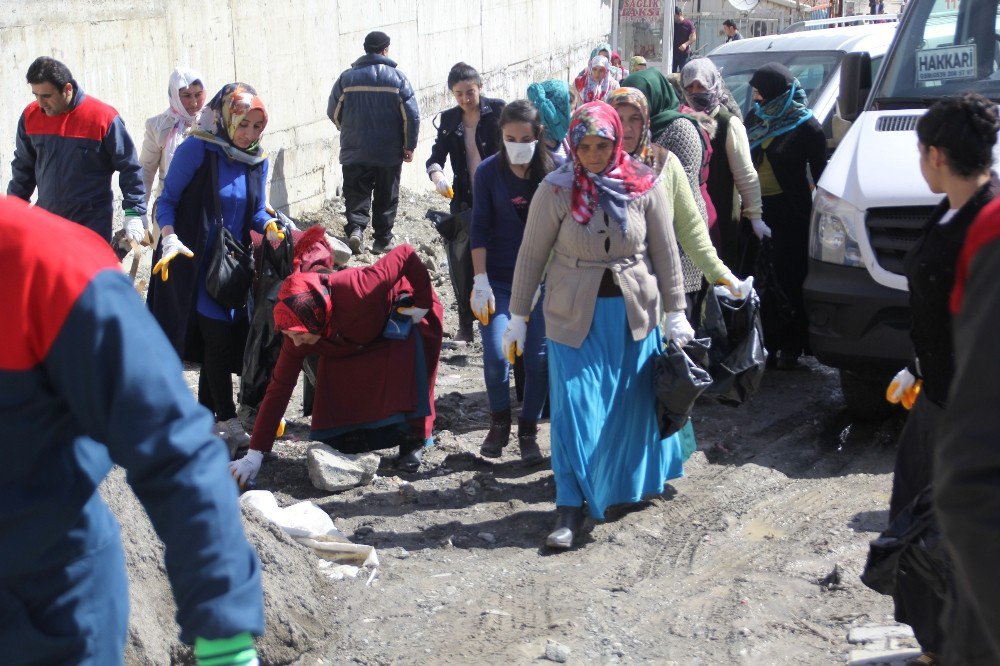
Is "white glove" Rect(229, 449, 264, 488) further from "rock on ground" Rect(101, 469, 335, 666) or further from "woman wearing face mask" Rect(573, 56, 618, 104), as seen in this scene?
"woman wearing face mask" Rect(573, 56, 618, 104)

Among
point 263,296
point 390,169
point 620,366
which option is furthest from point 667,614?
point 390,169

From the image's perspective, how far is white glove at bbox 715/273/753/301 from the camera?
548 centimetres

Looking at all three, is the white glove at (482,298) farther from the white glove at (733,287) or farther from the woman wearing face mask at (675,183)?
the white glove at (733,287)

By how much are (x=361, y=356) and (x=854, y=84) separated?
3.09m

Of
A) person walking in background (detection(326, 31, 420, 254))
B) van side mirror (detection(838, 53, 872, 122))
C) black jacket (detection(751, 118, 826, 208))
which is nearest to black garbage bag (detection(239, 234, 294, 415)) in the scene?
black jacket (detection(751, 118, 826, 208))

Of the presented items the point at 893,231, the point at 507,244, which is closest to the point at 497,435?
the point at 507,244

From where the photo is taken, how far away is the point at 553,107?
242 inches

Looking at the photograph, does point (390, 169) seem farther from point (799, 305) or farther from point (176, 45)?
point (799, 305)

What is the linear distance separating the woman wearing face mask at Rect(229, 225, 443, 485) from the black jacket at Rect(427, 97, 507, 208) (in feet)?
6.82

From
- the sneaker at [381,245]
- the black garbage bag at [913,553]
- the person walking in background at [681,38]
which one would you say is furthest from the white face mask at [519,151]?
the person walking in background at [681,38]

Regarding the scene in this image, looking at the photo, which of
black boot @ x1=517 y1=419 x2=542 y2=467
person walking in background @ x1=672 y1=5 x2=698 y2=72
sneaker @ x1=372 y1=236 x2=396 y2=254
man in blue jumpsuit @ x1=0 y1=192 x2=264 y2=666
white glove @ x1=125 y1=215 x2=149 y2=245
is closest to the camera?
man in blue jumpsuit @ x1=0 y1=192 x2=264 y2=666

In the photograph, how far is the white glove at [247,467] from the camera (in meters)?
5.60

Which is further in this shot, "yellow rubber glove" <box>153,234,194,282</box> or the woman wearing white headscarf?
the woman wearing white headscarf

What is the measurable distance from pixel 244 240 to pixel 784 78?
3259mm
